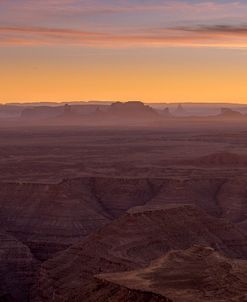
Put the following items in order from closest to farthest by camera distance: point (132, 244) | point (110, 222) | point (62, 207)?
point (132, 244) < point (110, 222) < point (62, 207)

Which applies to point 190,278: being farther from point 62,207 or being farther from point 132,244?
point 62,207

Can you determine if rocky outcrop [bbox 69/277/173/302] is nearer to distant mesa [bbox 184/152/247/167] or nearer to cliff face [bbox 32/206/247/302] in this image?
cliff face [bbox 32/206/247/302]

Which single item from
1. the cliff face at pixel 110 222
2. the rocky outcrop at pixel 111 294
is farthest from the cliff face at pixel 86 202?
the rocky outcrop at pixel 111 294

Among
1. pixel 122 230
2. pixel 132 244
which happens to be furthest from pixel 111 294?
pixel 122 230

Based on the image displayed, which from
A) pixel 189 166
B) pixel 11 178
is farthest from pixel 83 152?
pixel 11 178

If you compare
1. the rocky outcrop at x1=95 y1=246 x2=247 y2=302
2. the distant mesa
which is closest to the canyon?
the rocky outcrop at x1=95 y1=246 x2=247 y2=302

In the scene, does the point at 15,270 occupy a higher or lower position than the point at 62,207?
lower

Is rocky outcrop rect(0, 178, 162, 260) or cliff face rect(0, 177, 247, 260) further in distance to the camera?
cliff face rect(0, 177, 247, 260)

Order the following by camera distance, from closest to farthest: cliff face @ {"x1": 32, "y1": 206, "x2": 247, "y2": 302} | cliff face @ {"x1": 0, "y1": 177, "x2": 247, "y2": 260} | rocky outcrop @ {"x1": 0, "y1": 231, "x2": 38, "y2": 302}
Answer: cliff face @ {"x1": 32, "y1": 206, "x2": 247, "y2": 302}
rocky outcrop @ {"x1": 0, "y1": 231, "x2": 38, "y2": 302}
cliff face @ {"x1": 0, "y1": 177, "x2": 247, "y2": 260}
